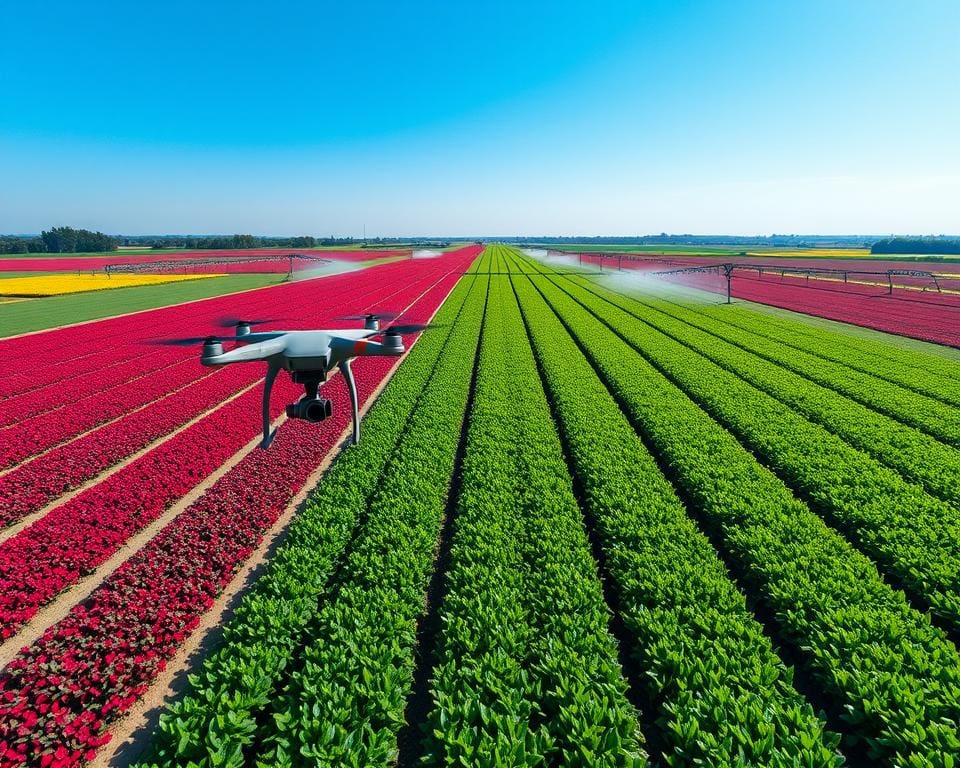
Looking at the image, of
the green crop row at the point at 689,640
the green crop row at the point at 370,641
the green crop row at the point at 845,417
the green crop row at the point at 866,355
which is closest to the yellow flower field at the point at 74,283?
the green crop row at the point at 370,641

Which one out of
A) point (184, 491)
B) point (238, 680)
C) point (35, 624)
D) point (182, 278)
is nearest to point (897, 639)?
point (238, 680)

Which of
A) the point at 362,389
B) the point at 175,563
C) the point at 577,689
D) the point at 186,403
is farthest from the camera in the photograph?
the point at 362,389

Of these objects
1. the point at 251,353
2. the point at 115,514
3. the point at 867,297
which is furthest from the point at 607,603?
the point at 867,297

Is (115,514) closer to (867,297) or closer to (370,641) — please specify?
(370,641)

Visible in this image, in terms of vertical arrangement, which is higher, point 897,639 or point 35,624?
point 897,639

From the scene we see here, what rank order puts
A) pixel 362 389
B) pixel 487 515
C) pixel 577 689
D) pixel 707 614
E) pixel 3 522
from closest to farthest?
1. pixel 577 689
2. pixel 707 614
3. pixel 487 515
4. pixel 3 522
5. pixel 362 389

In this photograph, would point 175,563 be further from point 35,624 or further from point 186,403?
point 186,403

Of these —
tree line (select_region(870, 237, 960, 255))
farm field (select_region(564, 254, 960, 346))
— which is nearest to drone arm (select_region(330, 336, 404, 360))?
farm field (select_region(564, 254, 960, 346))

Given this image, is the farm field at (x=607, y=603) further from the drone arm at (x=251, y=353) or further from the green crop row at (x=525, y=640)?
the drone arm at (x=251, y=353)
